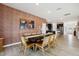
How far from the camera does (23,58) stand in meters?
3.15

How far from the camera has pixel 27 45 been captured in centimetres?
393

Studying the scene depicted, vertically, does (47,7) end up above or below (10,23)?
above

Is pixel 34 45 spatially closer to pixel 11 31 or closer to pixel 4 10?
pixel 11 31

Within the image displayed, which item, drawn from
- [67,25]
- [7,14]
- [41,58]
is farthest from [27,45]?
[67,25]

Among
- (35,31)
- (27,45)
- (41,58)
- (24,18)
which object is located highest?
(24,18)

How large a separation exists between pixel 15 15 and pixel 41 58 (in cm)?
362

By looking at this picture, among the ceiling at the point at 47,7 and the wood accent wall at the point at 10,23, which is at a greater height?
the ceiling at the point at 47,7

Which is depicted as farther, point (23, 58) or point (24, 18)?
point (24, 18)

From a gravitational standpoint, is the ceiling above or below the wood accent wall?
above

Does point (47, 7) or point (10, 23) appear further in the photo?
point (47, 7)

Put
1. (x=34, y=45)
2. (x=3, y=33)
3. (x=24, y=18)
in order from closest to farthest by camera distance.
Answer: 1. (x=34, y=45)
2. (x=3, y=33)
3. (x=24, y=18)

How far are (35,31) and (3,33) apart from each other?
3504 mm

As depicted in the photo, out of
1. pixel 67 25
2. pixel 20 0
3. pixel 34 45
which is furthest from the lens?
pixel 67 25

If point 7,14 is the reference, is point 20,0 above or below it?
above
